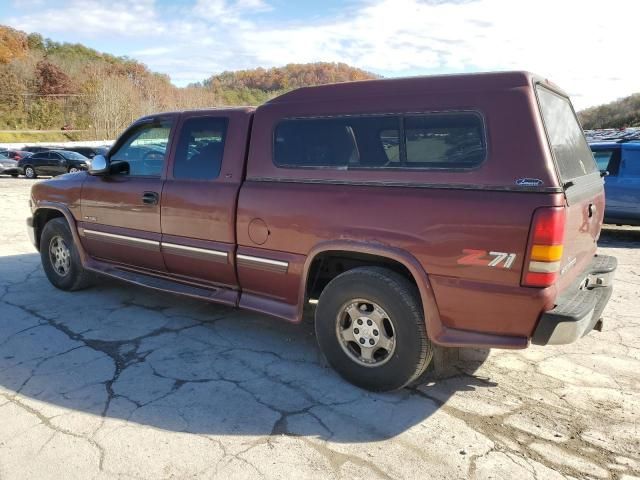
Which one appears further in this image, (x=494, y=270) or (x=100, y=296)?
(x=100, y=296)

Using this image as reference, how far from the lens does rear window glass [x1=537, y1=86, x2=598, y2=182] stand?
3.02 metres

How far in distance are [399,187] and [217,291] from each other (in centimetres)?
192

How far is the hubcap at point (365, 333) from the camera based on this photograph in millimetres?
3316

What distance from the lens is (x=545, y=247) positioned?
8.79ft

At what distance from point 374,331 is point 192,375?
1.37m

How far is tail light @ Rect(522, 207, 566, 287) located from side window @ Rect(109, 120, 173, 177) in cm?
326

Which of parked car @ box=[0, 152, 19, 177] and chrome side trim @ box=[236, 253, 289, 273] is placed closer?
chrome side trim @ box=[236, 253, 289, 273]

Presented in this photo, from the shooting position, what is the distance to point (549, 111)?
10.4ft

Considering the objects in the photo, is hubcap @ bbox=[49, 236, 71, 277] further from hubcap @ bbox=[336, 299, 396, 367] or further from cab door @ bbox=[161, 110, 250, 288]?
hubcap @ bbox=[336, 299, 396, 367]

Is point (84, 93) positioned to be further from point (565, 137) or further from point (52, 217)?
point (565, 137)

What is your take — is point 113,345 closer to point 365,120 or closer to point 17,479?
point 17,479

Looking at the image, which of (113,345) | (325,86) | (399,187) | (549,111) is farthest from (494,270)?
(113,345)

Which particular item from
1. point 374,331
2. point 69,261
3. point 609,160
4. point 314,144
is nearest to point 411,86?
point 314,144

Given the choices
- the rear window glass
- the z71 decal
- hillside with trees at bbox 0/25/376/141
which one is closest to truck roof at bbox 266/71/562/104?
the rear window glass
